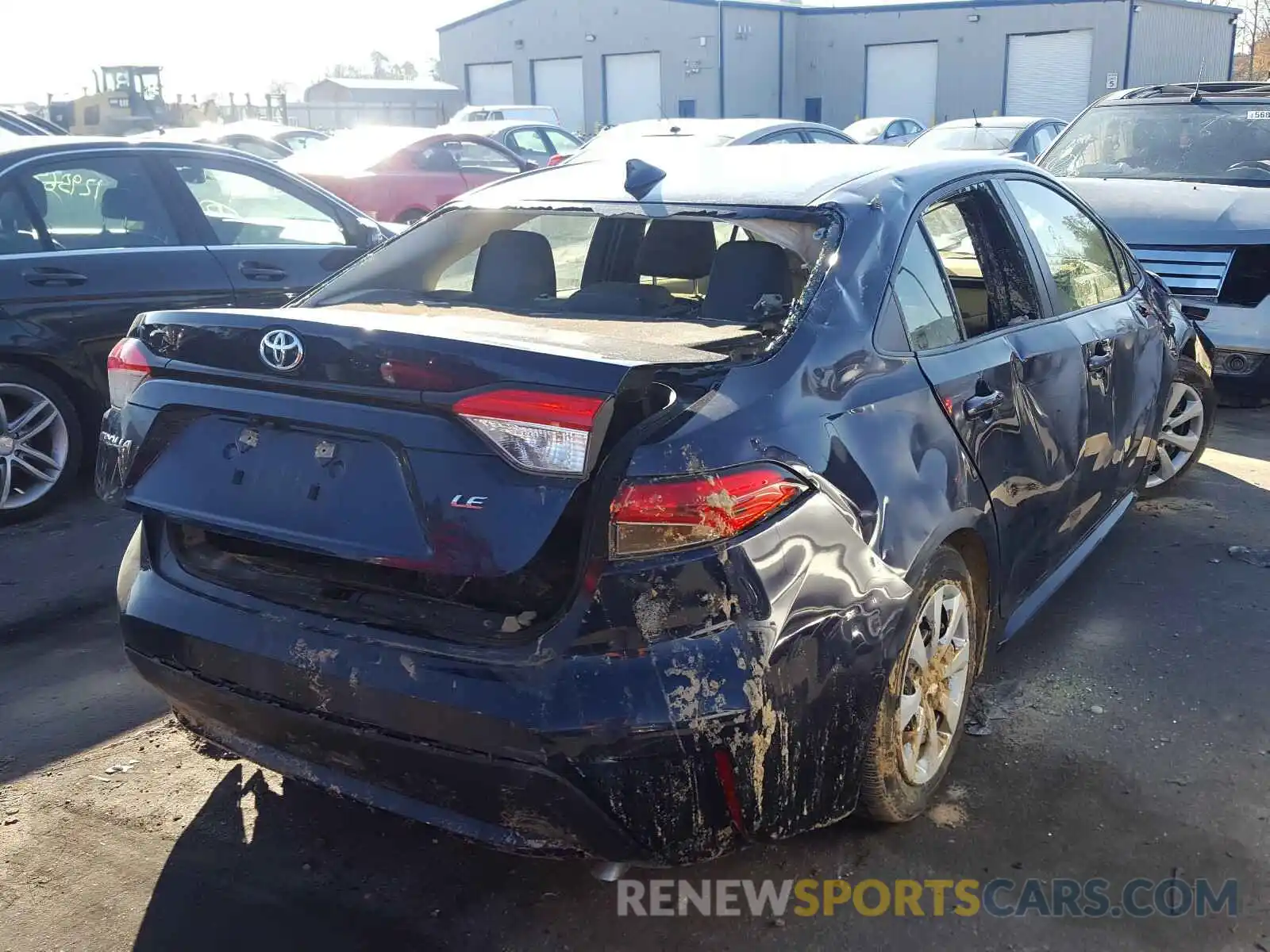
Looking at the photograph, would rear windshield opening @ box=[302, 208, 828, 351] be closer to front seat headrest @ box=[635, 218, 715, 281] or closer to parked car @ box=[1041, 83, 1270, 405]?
front seat headrest @ box=[635, 218, 715, 281]

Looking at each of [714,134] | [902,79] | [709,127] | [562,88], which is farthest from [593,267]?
[562,88]

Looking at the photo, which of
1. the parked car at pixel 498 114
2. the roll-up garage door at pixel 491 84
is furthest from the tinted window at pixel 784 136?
the roll-up garage door at pixel 491 84

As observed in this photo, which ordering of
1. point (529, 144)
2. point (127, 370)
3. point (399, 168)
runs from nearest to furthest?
point (127, 370), point (399, 168), point (529, 144)

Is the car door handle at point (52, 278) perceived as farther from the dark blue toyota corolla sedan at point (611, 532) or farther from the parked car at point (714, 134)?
the parked car at point (714, 134)

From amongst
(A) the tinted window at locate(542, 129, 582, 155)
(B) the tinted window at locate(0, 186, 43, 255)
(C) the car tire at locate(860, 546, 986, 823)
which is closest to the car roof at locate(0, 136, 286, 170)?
(B) the tinted window at locate(0, 186, 43, 255)

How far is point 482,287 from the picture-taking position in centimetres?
351

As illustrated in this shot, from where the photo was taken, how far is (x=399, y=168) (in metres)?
12.9

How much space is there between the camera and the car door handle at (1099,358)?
12.1 ft

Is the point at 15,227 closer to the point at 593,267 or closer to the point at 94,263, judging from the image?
the point at 94,263

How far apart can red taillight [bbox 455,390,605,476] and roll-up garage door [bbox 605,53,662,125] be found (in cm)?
3855

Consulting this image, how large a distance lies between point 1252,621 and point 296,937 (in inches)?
132

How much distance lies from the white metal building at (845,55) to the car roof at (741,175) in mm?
35733

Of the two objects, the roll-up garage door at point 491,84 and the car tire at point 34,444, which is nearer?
the car tire at point 34,444

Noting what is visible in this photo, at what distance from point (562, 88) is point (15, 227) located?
1538 inches
